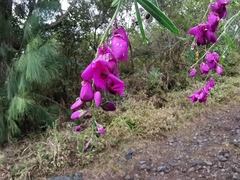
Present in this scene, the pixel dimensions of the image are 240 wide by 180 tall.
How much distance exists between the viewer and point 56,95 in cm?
305

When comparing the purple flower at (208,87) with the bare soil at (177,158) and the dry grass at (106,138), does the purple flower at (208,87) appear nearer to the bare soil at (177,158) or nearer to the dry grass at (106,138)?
the bare soil at (177,158)

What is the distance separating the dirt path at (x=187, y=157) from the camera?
84.4 inches

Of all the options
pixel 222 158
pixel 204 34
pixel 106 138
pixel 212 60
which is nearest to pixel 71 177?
pixel 106 138

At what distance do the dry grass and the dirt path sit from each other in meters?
0.09

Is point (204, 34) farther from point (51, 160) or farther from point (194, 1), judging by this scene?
→ point (194, 1)

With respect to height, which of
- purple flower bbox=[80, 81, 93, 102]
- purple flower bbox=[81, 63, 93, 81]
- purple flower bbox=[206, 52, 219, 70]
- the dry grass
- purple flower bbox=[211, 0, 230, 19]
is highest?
purple flower bbox=[211, 0, 230, 19]

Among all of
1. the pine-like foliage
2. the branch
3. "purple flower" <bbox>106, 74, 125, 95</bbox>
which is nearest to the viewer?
"purple flower" <bbox>106, 74, 125, 95</bbox>

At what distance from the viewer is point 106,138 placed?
2572mm

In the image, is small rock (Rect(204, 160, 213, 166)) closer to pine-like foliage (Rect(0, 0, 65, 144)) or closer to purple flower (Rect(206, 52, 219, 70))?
pine-like foliage (Rect(0, 0, 65, 144))

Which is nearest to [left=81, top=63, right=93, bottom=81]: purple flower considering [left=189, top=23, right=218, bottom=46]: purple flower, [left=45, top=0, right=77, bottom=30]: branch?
[left=189, top=23, right=218, bottom=46]: purple flower

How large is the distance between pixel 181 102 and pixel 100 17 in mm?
1512

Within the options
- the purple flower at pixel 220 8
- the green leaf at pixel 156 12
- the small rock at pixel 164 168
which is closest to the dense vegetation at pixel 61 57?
the purple flower at pixel 220 8

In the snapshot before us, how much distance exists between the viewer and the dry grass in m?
2.29

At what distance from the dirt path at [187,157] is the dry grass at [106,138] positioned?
0.09m
